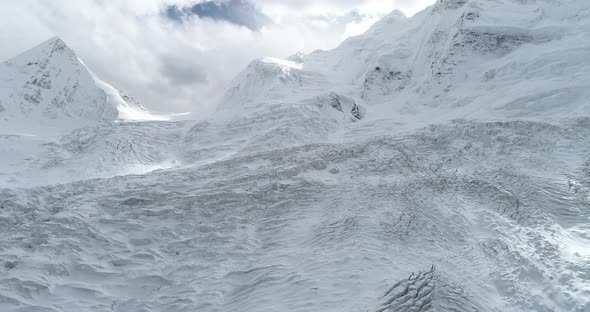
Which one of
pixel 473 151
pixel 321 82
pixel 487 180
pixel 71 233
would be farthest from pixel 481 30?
pixel 71 233

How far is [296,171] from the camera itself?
84.0 ft

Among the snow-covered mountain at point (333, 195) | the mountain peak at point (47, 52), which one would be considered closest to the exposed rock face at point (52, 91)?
the mountain peak at point (47, 52)

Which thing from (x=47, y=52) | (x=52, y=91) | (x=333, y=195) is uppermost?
(x=47, y=52)

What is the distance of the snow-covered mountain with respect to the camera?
13.8m

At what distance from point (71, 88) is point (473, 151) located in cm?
4637

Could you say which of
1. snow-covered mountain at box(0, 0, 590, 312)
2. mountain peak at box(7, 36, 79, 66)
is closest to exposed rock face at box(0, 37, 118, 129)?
mountain peak at box(7, 36, 79, 66)

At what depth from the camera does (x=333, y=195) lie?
71.9 ft

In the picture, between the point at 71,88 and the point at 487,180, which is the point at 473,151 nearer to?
the point at 487,180

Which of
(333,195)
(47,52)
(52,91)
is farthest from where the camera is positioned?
(47,52)

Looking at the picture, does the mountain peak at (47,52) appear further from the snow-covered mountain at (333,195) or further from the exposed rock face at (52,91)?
the snow-covered mountain at (333,195)

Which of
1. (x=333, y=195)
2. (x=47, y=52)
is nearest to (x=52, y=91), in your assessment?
(x=47, y=52)

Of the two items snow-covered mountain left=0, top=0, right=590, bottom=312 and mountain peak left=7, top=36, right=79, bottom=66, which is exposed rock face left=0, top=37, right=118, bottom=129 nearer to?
mountain peak left=7, top=36, right=79, bottom=66

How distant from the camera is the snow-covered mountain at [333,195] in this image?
13.8m

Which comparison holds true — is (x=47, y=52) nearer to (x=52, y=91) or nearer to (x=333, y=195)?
(x=52, y=91)
